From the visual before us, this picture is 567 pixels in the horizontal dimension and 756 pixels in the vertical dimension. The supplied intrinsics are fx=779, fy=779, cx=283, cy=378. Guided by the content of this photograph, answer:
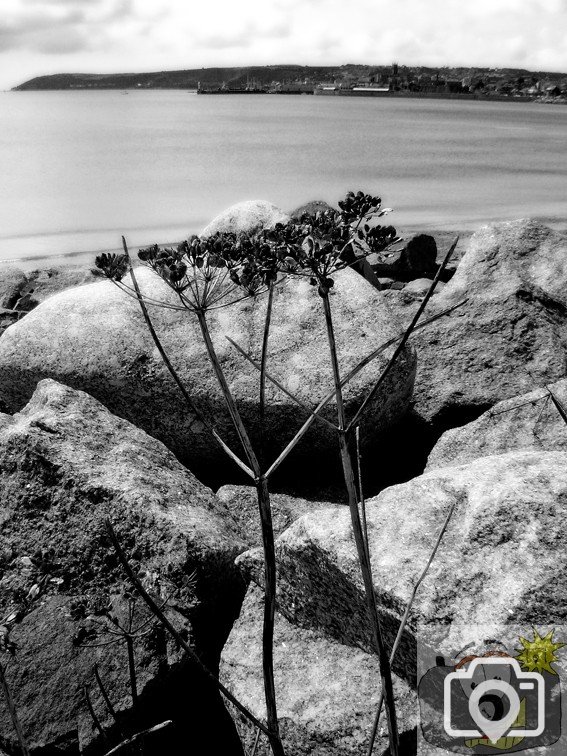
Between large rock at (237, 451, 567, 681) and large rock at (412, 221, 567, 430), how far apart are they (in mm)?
2066

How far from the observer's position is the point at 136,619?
2.65 metres

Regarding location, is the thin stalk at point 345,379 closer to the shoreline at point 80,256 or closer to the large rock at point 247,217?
the large rock at point 247,217

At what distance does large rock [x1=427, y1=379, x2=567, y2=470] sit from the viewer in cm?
384

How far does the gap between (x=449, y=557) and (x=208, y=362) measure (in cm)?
242

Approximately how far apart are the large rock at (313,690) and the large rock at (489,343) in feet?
7.77

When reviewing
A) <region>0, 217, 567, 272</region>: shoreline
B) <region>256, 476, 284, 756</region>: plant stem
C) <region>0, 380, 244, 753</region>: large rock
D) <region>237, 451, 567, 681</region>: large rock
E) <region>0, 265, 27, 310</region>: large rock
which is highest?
<region>256, 476, 284, 756</region>: plant stem

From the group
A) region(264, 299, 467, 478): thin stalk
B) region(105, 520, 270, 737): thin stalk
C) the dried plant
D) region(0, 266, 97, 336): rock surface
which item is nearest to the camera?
region(105, 520, 270, 737): thin stalk

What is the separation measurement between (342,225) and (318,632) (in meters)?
1.76

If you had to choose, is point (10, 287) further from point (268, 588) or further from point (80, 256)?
point (268, 588)

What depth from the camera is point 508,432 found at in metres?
4.06

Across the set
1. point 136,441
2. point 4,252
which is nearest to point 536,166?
point 4,252

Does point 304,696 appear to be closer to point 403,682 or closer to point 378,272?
point 403,682

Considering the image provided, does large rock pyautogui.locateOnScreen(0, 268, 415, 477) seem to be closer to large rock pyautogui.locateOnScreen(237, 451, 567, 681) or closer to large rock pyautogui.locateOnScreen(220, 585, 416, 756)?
large rock pyautogui.locateOnScreen(237, 451, 567, 681)

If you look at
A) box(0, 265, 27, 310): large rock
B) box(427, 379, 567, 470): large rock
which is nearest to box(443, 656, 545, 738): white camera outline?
box(427, 379, 567, 470): large rock
